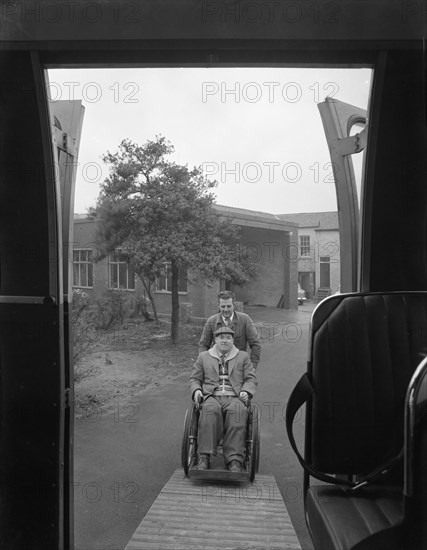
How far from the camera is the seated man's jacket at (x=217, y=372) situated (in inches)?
146

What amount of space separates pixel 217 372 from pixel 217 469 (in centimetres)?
73

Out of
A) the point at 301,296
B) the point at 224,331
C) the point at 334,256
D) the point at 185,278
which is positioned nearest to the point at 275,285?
the point at 301,296

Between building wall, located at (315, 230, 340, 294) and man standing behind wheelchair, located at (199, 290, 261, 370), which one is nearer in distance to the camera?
building wall, located at (315, 230, 340, 294)

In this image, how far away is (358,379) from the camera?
6.40 ft

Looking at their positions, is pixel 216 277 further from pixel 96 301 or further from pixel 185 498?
pixel 185 498

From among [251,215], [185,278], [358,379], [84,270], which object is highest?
[251,215]

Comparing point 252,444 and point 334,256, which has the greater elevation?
point 334,256

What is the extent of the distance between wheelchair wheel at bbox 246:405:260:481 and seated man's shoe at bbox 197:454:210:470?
29 centimetres

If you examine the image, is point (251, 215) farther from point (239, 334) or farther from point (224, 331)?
point (224, 331)

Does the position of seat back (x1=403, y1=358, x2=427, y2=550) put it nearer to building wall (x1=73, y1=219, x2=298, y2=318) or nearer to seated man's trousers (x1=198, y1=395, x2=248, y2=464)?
seated man's trousers (x1=198, y1=395, x2=248, y2=464)

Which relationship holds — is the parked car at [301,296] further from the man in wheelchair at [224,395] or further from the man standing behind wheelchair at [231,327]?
the man in wheelchair at [224,395]

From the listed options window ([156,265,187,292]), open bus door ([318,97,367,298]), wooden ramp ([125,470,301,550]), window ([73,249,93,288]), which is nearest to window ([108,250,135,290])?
window ([73,249,93,288])

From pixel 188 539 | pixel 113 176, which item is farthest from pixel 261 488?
pixel 113 176

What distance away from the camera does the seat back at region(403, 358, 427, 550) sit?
116 cm
